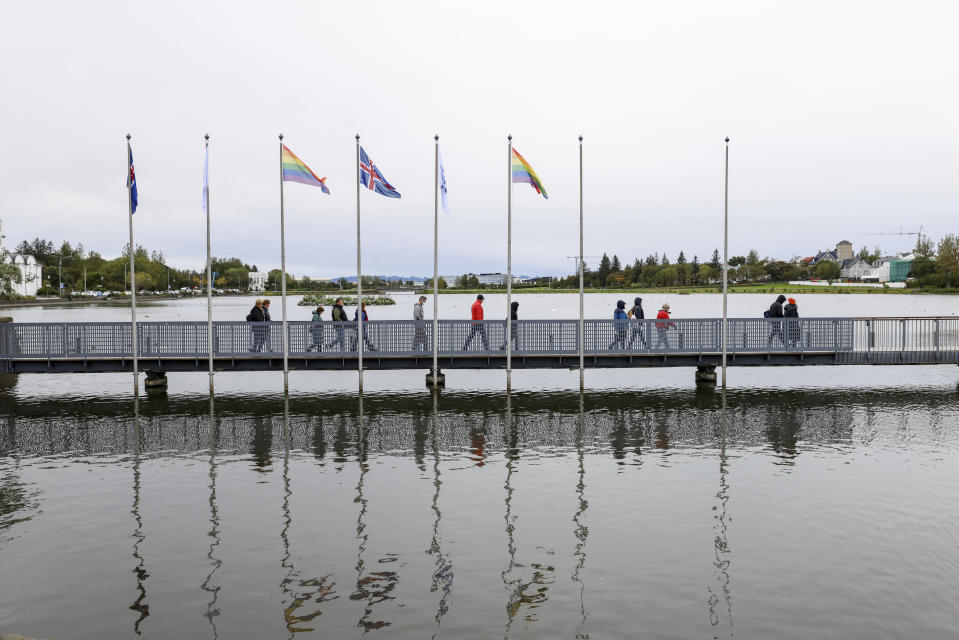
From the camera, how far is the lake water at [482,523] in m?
8.91

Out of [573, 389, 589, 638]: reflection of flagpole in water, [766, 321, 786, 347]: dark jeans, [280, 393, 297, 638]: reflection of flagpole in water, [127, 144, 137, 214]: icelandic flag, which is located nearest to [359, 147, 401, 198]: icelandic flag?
[127, 144, 137, 214]: icelandic flag

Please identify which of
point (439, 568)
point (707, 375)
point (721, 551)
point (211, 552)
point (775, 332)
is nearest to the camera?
point (439, 568)

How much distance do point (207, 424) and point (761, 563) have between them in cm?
1595

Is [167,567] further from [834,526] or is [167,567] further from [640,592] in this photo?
[834,526]

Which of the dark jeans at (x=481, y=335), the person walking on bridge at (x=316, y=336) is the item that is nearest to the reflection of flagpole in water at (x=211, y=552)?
the person walking on bridge at (x=316, y=336)

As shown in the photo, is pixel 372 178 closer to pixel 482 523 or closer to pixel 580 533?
pixel 482 523

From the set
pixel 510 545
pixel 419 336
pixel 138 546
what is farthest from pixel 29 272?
pixel 510 545

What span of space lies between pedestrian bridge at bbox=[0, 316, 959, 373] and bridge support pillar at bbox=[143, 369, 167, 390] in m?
0.92

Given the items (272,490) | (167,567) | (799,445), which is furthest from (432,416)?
(167,567)

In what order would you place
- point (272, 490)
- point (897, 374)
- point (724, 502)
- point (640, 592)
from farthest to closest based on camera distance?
point (897, 374)
point (272, 490)
point (724, 502)
point (640, 592)

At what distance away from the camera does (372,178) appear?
24609 mm

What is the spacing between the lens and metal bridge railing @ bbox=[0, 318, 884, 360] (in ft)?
86.5

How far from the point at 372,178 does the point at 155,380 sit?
11.3 meters

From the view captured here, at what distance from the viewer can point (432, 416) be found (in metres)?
22.3
